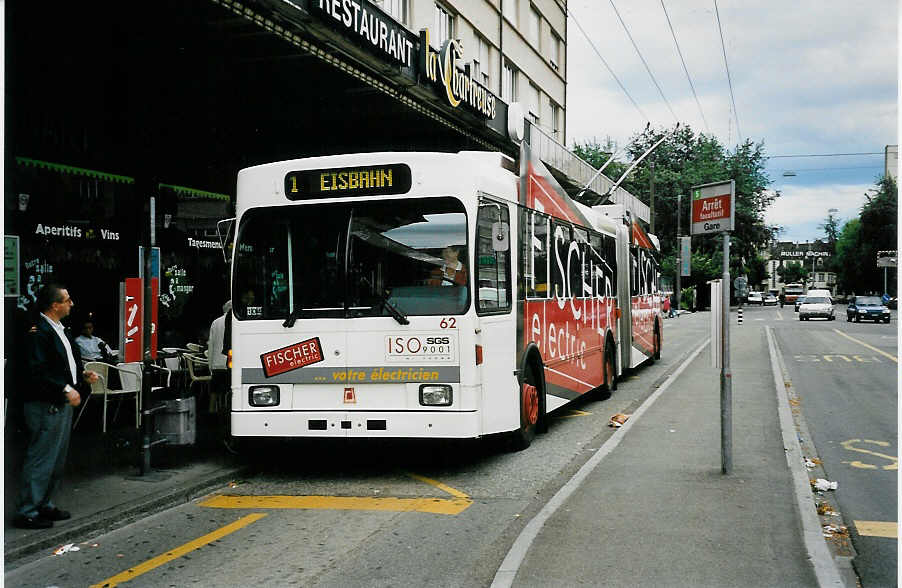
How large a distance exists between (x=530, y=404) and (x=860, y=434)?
455 cm

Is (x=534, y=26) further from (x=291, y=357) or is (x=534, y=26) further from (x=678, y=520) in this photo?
(x=678, y=520)

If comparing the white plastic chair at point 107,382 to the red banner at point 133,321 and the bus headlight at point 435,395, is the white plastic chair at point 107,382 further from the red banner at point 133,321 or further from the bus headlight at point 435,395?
the bus headlight at point 435,395

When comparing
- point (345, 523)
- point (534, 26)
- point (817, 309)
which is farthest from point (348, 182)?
point (817, 309)

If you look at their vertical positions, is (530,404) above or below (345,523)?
above

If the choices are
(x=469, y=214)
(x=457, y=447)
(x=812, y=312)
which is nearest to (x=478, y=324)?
(x=469, y=214)

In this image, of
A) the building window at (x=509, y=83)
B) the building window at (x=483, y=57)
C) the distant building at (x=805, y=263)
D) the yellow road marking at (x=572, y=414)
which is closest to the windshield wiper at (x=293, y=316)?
the yellow road marking at (x=572, y=414)

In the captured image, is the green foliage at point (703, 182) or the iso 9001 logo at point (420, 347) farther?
the green foliage at point (703, 182)

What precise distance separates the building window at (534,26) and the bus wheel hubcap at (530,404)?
22347mm

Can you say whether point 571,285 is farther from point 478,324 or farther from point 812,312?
point 812,312

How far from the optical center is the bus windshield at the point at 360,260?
7980 mm

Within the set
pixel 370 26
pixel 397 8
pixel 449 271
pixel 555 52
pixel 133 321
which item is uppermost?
pixel 555 52

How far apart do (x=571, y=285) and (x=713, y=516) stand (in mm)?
5637

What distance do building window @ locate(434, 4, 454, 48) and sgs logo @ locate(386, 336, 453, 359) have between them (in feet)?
48.3

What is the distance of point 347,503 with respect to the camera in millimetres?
7297
